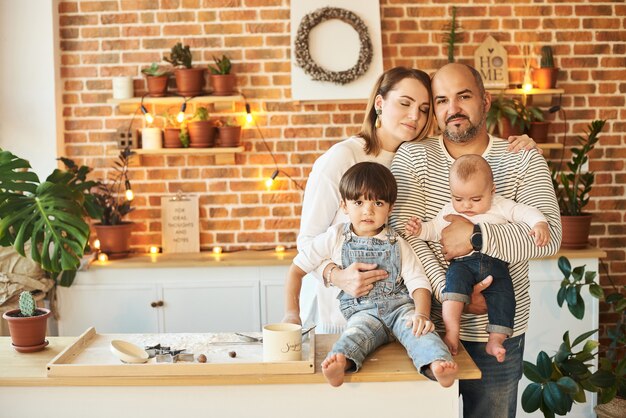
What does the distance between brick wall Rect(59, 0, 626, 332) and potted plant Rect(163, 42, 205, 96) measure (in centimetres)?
18

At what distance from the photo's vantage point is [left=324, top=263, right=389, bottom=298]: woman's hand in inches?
93.1

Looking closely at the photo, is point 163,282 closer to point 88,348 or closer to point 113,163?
point 113,163

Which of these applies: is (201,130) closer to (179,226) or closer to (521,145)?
(179,226)

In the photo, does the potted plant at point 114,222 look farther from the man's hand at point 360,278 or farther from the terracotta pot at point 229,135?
the man's hand at point 360,278

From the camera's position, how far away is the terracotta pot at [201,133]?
4559 millimetres

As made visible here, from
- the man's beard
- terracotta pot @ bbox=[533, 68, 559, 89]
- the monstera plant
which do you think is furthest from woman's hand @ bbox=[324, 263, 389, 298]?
terracotta pot @ bbox=[533, 68, 559, 89]

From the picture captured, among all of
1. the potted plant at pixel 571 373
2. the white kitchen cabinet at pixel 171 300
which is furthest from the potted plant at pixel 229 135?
the potted plant at pixel 571 373

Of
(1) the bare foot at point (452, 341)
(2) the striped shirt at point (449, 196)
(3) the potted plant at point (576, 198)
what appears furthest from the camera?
(3) the potted plant at point (576, 198)

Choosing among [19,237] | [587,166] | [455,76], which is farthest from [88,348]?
[587,166]

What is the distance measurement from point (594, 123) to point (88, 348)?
3.12 m

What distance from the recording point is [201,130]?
4.56 metres

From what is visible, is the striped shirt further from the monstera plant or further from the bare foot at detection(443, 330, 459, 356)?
the monstera plant

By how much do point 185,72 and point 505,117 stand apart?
6.18 feet

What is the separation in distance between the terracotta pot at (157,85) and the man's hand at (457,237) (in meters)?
2.64
